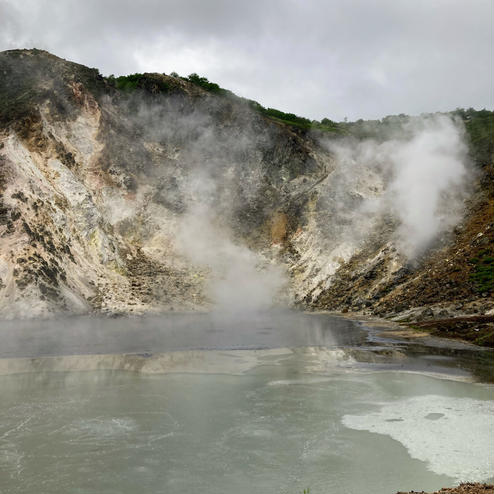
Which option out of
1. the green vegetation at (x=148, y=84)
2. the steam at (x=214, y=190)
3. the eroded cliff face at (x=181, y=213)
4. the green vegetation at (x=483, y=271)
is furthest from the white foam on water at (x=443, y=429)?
the green vegetation at (x=148, y=84)

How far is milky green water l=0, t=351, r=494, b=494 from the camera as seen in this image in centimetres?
1079

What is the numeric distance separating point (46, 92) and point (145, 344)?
42001mm

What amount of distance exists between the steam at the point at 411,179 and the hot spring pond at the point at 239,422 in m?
27.5

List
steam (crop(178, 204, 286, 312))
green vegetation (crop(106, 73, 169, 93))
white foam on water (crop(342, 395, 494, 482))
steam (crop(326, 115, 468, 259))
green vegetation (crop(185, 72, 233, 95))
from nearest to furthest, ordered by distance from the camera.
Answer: white foam on water (crop(342, 395, 494, 482)), steam (crop(326, 115, 468, 259)), steam (crop(178, 204, 286, 312)), green vegetation (crop(106, 73, 169, 93)), green vegetation (crop(185, 72, 233, 95))

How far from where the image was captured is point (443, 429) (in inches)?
546

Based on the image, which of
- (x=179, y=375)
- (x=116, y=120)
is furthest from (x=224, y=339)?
(x=116, y=120)

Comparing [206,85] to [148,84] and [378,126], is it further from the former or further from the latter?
[378,126]

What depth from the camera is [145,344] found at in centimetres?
2930

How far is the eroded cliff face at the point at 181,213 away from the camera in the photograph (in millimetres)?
43750

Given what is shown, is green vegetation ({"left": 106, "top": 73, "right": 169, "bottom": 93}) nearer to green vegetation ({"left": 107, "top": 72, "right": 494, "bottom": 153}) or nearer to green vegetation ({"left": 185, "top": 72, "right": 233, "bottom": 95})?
green vegetation ({"left": 107, "top": 72, "right": 494, "bottom": 153})

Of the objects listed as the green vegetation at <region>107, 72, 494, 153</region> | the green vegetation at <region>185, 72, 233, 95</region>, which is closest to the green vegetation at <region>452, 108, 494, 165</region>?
the green vegetation at <region>107, 72, 494, 153</region>

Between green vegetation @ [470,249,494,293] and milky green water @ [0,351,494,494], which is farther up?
green vegetation @ [470,249,494,293]

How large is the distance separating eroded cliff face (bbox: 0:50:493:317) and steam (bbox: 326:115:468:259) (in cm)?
47

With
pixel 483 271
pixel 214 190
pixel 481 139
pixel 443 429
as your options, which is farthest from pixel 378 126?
pixel 443 429
